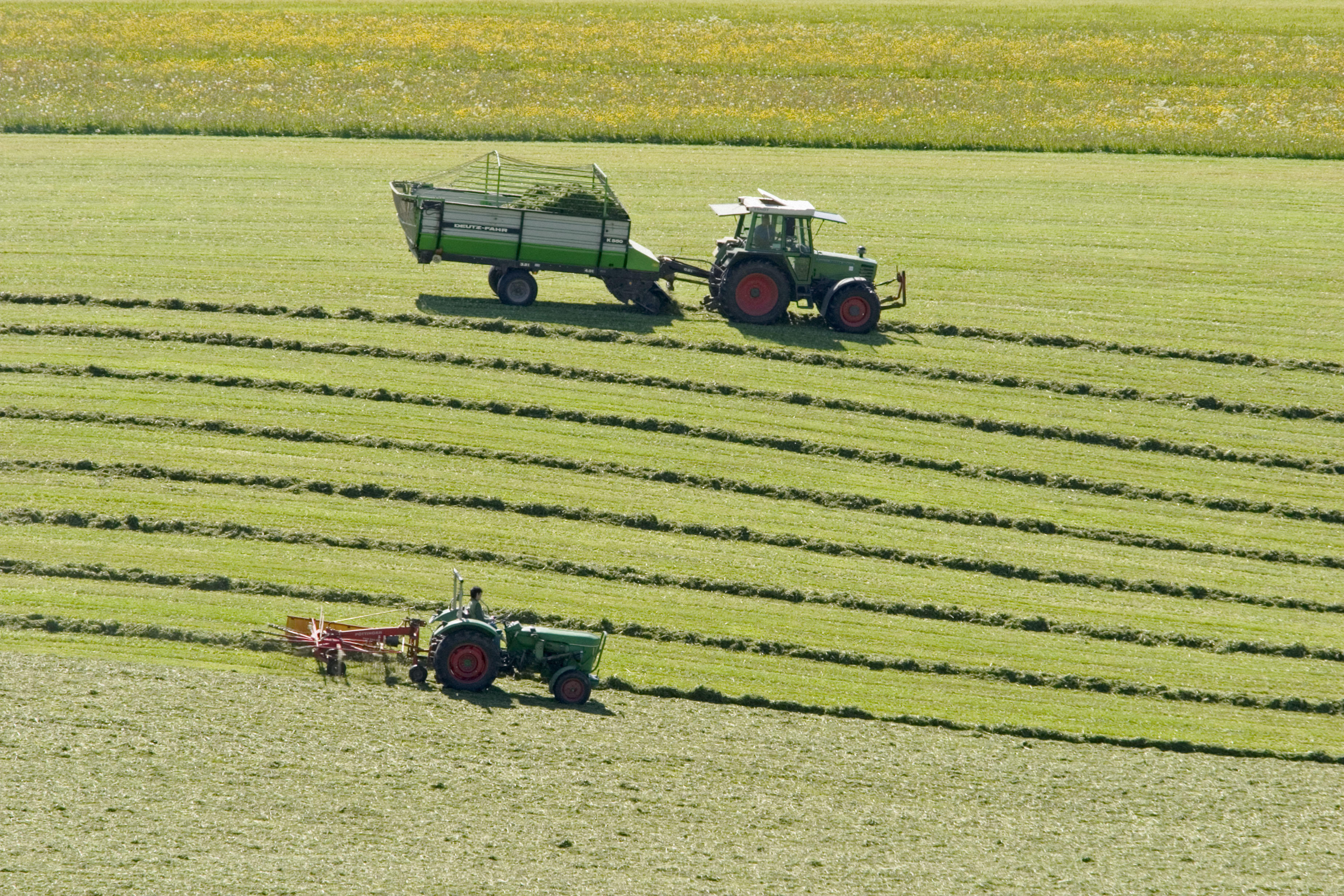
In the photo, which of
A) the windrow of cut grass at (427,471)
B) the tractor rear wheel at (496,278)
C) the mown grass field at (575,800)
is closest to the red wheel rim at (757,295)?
the tractor rear wheel at (496,278)

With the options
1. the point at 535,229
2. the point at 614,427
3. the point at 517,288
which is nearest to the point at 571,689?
the point at 614,427

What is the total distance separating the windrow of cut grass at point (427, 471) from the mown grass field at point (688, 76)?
63.6ft

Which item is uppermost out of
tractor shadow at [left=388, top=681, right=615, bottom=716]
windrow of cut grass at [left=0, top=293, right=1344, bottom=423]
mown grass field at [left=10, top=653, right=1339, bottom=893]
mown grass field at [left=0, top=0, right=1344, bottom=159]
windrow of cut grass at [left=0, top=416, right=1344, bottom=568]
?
mown grass field at [left=0, top=0, right=1344, bottom=159]

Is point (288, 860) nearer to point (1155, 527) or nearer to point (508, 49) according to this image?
point (1155, 527)

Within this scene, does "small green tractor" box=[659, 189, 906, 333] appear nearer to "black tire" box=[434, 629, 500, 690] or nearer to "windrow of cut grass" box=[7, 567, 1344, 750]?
"windrow of cut grass" box=[7, 567, 1344, 750]

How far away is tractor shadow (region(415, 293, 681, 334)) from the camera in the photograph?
94.6 feet

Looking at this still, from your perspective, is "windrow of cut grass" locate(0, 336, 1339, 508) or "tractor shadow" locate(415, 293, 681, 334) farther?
"tractor shadow" locate(415, 293, 681, 334)

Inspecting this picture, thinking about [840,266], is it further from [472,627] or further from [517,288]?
[472,627]

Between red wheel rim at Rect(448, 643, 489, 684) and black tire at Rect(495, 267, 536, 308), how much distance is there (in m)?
12.6

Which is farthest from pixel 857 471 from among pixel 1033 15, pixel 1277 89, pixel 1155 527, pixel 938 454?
pixel 1033 15

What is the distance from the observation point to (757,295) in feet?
95.0

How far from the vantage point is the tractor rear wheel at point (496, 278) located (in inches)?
1153

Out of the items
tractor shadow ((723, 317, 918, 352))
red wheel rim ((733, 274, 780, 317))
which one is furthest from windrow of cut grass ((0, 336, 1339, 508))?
red wheel rim ((733, 274, 780, 317))

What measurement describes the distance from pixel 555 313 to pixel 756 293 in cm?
377
